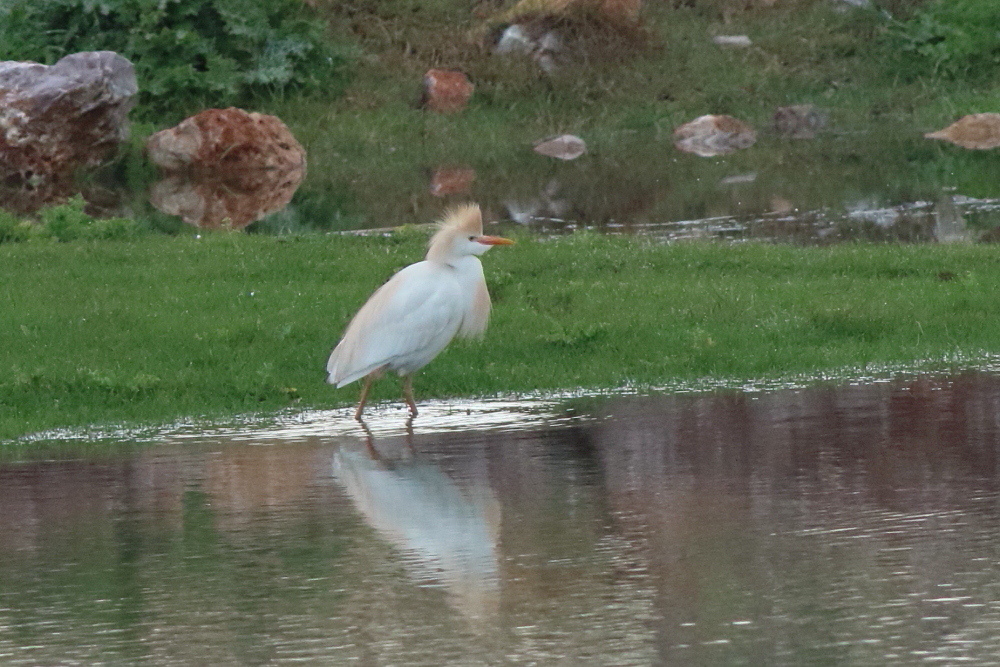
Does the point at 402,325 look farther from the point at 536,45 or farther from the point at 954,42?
the point at 954,42

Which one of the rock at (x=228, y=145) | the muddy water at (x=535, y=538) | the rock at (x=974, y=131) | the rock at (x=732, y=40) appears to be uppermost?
the rock at (x=732, y=40)

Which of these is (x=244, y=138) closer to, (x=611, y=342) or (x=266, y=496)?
(x=611, y=342)

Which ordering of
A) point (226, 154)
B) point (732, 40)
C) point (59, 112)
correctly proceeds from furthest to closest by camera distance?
point (732, 40) → point (59, 112) → point (226, 154)

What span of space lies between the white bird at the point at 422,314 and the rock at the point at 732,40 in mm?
27789

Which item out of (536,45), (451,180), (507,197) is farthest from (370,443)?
(536,45)

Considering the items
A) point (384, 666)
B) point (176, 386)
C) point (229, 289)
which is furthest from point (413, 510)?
point (229, 289)

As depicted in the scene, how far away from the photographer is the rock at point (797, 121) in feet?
112

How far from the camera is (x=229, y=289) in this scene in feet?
49.5

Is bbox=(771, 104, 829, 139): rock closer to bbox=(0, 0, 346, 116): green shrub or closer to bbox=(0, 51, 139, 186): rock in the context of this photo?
bbox=(0, 0, 346, 116): green shrub

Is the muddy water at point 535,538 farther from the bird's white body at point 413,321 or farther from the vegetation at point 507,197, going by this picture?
the vegetation at point 507,197

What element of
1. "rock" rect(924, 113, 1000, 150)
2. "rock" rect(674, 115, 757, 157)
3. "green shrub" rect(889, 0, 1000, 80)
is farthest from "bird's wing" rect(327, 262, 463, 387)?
"green shrub" rect(889, 0, 1000, 80)

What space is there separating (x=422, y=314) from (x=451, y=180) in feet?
57.3

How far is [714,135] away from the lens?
33.1m

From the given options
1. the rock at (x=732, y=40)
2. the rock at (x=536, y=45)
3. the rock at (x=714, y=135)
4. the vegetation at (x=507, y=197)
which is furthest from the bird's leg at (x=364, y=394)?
the rock at (x=732, y=40)
